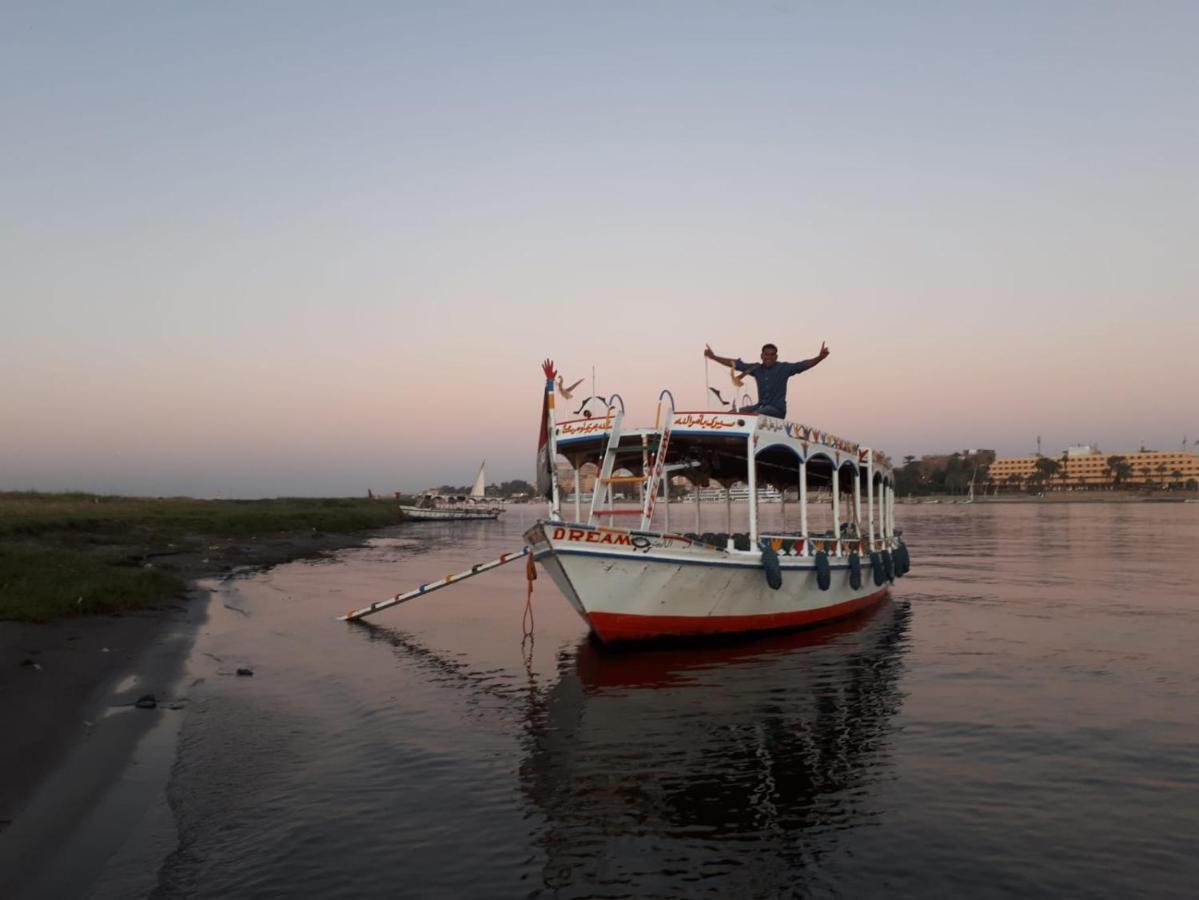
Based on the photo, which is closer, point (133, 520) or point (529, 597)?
point (529, 597)

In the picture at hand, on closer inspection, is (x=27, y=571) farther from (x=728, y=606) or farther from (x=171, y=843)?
(x=728, y=606)

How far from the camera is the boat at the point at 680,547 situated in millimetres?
15664

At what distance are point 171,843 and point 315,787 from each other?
193 centimetres

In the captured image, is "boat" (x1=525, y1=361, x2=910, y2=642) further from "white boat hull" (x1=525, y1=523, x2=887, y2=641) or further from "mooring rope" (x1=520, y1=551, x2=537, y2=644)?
"mooring rope" (x1=520, y1=551, x2=537, y2=644)

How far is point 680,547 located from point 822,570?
4600 mm

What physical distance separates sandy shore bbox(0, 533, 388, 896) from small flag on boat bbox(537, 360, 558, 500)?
7398 millimetres

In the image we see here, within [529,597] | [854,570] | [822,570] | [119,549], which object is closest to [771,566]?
[822,570]

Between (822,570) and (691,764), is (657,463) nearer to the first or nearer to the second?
(822,570)

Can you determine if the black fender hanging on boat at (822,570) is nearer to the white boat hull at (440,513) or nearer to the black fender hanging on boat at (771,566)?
the black fender hanging on boat at (771,566)

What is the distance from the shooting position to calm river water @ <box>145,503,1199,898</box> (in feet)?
24.7

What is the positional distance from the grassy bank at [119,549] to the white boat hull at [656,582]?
Result: 10.1 metres

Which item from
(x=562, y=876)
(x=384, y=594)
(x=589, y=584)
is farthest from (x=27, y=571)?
(x=562, y=876)

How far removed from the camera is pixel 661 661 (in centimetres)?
1633

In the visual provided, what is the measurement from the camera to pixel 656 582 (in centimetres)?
1609
